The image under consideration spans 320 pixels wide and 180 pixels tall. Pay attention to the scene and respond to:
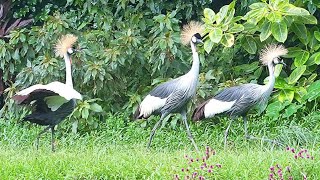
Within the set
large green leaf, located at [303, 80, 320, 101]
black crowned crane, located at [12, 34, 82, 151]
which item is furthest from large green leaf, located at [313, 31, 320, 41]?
black crowned crane, located at [12, 34, 82, 151]

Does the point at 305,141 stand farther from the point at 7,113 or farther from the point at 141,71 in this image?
the point at 7,113

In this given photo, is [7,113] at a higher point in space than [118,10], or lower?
lower

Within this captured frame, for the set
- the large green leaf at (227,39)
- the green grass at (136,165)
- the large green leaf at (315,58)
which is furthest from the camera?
the large green leaf at (315,58)

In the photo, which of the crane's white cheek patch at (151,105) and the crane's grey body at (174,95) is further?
the crane's white cheek patch at (151,105)

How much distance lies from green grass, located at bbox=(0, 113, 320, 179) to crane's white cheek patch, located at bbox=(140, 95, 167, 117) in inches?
17.5

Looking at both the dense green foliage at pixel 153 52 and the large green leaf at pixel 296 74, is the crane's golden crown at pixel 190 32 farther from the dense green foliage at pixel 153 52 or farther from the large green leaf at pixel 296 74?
the large green leaf at pixel 296 74

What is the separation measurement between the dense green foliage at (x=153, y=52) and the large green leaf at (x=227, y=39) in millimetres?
13

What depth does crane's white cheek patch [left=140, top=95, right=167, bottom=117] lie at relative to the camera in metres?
8.57

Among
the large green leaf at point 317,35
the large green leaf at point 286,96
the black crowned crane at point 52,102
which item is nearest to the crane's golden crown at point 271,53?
the large green leaf at point 286,96

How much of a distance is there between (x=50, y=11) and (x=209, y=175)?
585 centimetres

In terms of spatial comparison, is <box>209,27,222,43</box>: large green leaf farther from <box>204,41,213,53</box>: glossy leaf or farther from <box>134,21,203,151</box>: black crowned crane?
<box>134,21,203,151</box>: black crowned crane

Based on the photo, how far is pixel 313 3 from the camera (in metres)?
9.73

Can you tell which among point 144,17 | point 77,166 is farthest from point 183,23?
point 77,166

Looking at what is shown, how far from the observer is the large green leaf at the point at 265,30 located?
9.24 m
